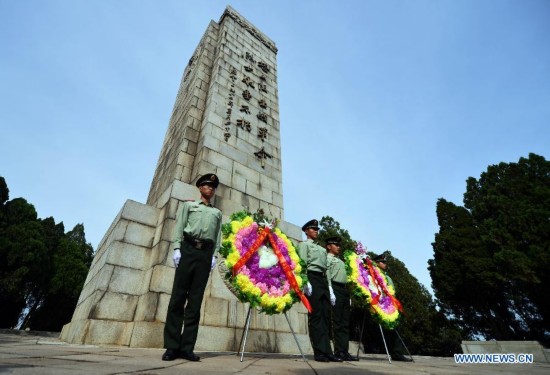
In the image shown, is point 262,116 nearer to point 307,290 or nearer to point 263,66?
point 263,66

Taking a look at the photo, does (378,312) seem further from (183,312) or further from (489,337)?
(489,337)

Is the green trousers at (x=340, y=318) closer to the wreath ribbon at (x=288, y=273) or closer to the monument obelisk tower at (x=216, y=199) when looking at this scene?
the wreath ribbon at (x=288, y=273)

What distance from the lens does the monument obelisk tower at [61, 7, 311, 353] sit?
555cm

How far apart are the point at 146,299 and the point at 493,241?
1904 centimetres

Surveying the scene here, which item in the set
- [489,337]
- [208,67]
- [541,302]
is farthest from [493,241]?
[208,67]

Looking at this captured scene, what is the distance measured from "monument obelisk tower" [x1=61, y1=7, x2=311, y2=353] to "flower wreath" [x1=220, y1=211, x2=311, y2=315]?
186 cm

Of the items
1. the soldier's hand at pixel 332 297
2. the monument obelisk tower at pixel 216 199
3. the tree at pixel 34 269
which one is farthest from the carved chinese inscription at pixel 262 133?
the tree at pixel 34 269

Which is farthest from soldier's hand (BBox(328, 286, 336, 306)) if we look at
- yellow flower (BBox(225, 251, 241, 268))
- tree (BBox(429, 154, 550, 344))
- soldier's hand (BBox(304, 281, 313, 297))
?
tree (BBox(429, 154, 550, 344))

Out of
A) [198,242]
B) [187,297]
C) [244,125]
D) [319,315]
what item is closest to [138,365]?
[187,297]

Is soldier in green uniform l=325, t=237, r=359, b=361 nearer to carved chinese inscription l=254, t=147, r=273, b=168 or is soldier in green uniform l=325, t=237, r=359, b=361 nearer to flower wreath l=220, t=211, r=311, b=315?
flower wreath l=220, t=211, r=311, b=315

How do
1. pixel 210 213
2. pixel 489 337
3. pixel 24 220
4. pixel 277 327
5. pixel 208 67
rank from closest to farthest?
pixel 210 213
pixel 277 327
pixel 208 67
pixel 489 337
pixel 24 220

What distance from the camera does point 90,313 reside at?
534 cm

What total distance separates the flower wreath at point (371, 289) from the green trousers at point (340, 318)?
40 cm

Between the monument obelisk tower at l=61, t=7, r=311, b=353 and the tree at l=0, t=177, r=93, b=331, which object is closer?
the monument obelisk tower at l=61, t=7, r=311, b=353
